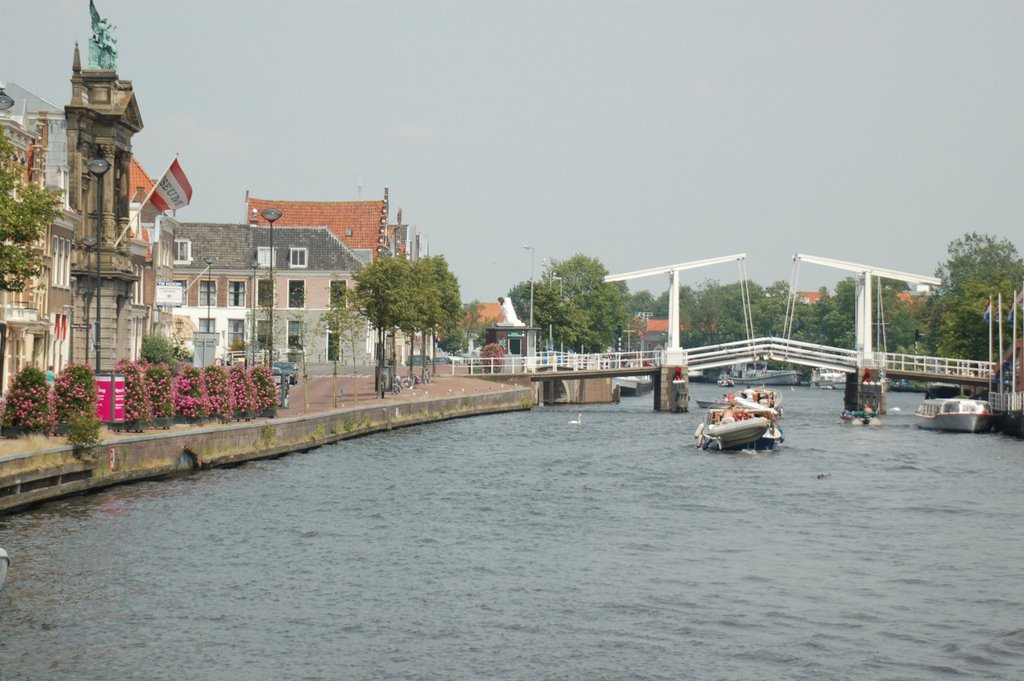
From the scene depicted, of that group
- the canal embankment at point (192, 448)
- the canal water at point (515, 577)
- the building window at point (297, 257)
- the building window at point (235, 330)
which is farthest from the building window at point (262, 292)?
the canal water at point (515, 577)

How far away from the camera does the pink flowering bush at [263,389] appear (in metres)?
54.0

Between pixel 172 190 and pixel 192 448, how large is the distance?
17435mm

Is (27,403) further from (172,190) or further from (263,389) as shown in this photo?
(172,190)

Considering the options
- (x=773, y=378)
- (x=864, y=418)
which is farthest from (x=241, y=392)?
(x=773, y=378)

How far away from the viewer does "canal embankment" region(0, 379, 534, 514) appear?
1362 inches

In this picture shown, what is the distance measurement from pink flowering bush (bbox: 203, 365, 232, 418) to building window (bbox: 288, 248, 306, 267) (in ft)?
191

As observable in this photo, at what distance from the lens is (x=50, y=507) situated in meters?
34.8

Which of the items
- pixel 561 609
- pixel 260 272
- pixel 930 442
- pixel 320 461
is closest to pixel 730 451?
Answer: pixel 930 442

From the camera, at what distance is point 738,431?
59656mm

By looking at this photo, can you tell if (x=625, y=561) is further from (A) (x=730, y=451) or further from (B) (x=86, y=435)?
(A) (x=730, y=451)

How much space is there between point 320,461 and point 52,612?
1033 inches

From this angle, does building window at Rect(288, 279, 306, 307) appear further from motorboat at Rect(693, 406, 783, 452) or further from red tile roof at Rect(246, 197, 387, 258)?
motorboat at Rect(693, 406, 783, 452)

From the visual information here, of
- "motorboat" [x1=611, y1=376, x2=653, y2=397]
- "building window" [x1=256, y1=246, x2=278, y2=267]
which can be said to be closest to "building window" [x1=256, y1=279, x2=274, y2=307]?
"building window" [x1=256, y1=246, x2=278, y2=267]

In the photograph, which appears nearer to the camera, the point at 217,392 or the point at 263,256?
the point at 217,392
